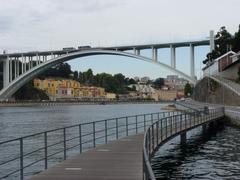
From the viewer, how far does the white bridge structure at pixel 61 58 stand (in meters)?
90.2

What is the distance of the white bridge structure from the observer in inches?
3553

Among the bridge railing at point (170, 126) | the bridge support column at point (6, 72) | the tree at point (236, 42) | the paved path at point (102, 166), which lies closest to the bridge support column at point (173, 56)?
the tree at point (236, 42)

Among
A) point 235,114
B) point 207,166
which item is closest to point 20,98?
point 235,114

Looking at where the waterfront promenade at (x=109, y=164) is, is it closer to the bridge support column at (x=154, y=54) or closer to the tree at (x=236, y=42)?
the bridge support column at (x=154, y=54)

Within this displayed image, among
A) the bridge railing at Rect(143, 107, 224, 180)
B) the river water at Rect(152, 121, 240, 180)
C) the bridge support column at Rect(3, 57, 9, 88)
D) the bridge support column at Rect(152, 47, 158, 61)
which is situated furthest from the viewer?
the bridge support column at Rect(3, 57, 9, 88)

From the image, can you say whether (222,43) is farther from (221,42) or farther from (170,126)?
(170,126)

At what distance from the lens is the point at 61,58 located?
103 meters

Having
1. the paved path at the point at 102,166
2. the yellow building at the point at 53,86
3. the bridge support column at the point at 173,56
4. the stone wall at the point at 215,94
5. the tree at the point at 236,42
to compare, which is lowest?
the paved path at the point at 102,166

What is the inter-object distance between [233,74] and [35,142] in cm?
5432

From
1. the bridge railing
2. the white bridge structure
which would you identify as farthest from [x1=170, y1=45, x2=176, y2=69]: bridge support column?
the bridge railing

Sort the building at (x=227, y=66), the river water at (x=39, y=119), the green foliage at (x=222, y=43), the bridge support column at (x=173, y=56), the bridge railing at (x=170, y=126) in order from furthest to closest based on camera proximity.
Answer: the green foliage at (x=222, y=43) < the bridge support column at (x=173, y=56) < the building at (x=227, y=66) < the river water at (x=39, y=119) < the bridge railing at (x=170, y=126)

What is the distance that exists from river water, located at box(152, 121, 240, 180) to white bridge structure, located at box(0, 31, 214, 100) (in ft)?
186

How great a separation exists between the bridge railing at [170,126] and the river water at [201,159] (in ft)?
3.68

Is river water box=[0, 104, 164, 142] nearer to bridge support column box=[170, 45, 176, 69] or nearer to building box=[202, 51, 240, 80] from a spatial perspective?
bridge support column box=[170, 45, 176, 69]
